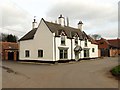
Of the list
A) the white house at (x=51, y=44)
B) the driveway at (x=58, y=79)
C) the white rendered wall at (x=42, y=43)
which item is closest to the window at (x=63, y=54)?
the white house at (x=51, y=44)

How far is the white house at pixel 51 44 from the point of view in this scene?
2945 cm

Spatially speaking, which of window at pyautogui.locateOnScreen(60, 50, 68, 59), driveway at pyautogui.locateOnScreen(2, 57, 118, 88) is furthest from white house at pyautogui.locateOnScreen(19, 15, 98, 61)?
driveway at pyautogui.locateOnScreen(2, 57, 118, 88)

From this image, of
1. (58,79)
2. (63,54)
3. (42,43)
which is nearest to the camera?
(58,79)

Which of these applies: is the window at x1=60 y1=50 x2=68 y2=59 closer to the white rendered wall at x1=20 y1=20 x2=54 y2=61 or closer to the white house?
the white house

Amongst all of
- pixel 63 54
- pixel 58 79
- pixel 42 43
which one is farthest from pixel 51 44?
pixel 58 79

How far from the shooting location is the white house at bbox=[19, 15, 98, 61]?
96.6 feet

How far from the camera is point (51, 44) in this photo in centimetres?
2914

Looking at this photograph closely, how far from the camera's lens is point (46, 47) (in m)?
29.9

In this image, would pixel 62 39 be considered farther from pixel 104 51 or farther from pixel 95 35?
pixel 95 35

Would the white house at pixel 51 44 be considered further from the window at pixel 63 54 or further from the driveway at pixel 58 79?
the driveway at pixel 58 79

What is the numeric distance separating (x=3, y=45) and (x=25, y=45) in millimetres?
11460

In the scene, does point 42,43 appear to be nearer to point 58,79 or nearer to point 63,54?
point 63,54

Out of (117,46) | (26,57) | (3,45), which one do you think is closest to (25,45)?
(26,57)

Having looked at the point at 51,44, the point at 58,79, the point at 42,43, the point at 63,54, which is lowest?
the point at 58,79
